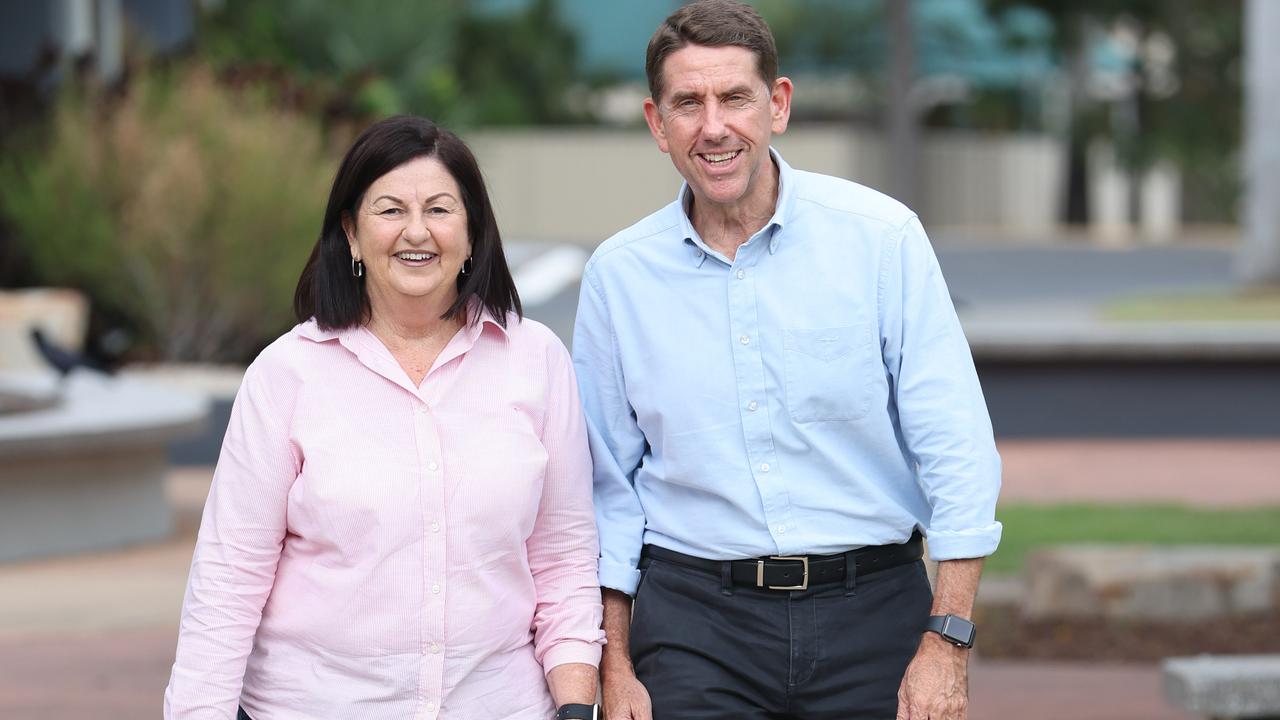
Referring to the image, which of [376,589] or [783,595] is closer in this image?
[376,589]

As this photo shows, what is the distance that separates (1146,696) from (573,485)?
3920mm

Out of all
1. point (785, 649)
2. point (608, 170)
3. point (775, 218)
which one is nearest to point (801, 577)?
point (785, 649)

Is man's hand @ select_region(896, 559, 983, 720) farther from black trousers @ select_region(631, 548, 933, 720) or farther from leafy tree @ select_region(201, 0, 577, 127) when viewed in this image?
leafy tree @ select_region(201, 0, 577, 127)

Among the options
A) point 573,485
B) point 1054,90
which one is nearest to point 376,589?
point 573,485

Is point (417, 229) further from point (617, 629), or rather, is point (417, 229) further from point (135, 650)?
point (135, 650)

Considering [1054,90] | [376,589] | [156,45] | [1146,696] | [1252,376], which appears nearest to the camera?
[376,589]

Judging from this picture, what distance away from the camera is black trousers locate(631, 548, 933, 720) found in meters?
3.33

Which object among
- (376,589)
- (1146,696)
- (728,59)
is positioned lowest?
(1146,696)

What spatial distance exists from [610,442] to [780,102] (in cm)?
67

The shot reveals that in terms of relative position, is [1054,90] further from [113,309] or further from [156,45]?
[113,309]

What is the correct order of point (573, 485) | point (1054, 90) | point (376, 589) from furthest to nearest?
1. point (1054, 90)
2. point (573, 485)
3. point (376, 589)

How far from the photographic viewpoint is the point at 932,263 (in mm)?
3338

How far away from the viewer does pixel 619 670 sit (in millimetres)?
3402

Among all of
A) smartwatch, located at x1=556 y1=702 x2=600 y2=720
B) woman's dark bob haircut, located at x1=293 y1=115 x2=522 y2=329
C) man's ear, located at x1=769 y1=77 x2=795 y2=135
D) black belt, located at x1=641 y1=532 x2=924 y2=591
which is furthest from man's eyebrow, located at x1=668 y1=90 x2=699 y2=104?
smartwatch, located at x1=556 y1=702 x2=600 y2=720
